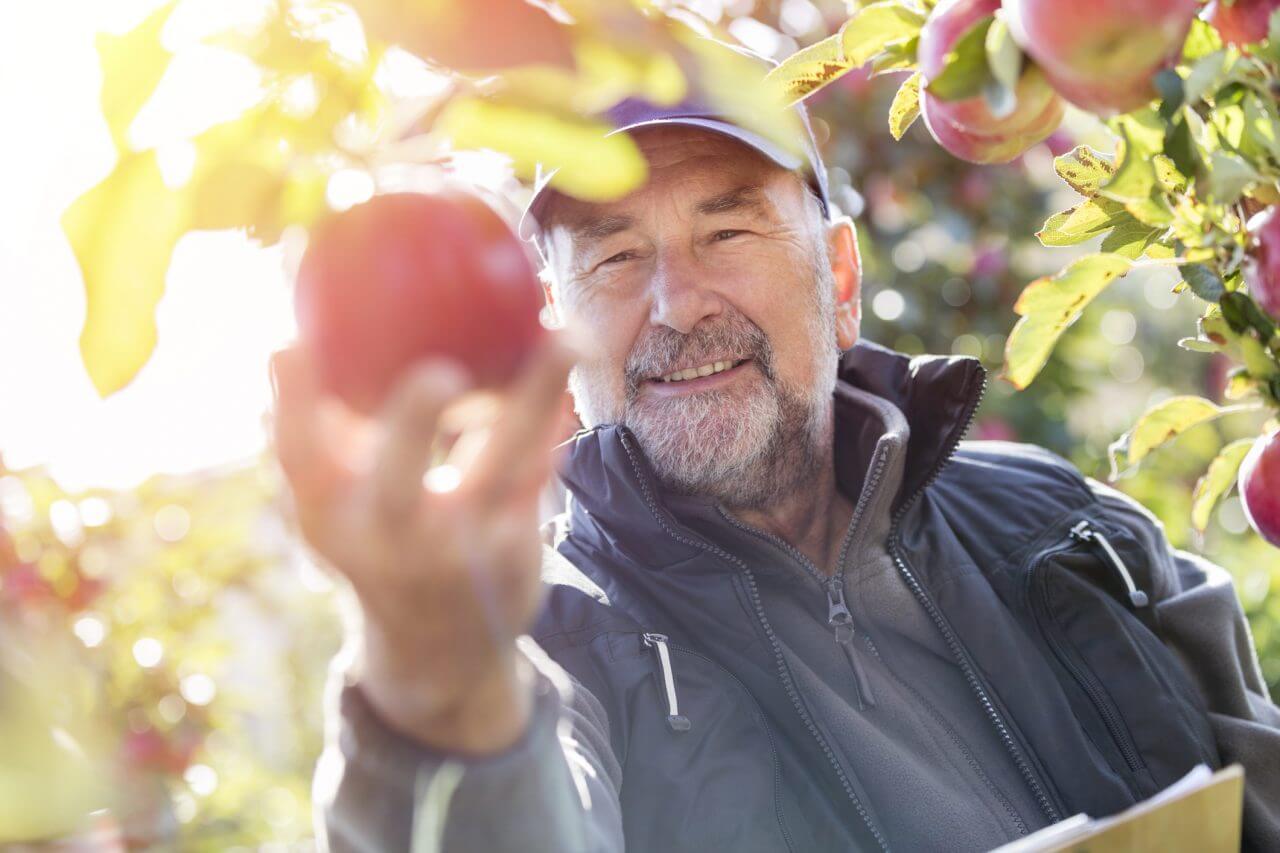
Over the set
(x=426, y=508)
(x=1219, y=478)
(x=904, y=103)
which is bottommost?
(x=1219, y=478)

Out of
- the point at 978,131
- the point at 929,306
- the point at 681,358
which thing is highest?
the point at 978,131

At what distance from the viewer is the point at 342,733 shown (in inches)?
26.4

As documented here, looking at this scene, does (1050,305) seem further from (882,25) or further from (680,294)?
(680,294)

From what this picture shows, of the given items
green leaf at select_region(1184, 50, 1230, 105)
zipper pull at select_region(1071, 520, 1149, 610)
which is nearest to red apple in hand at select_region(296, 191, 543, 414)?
green leaf at select_region(1184, 50, 1230, 105)

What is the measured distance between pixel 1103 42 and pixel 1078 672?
0.99 meters

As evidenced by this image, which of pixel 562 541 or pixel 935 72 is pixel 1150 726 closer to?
pixel 562 541

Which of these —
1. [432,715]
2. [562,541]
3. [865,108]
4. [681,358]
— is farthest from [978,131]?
[865,108]

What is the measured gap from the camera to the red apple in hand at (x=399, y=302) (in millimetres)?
581

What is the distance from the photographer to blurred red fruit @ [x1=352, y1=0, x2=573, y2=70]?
48 centimetres

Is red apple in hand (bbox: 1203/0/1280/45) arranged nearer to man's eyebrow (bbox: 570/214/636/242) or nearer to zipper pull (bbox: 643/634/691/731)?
zipper pull (bbox: 643/634/691/731)

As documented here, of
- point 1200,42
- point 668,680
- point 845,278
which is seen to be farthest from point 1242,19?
point 845,278

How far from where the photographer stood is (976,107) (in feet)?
2.30

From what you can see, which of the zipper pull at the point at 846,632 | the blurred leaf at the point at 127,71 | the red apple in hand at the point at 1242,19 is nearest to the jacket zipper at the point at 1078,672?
the zipper pull at the point at 846,632

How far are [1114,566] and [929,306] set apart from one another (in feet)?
5.93
